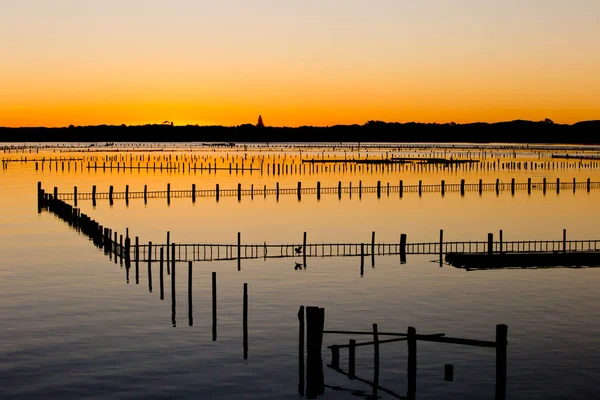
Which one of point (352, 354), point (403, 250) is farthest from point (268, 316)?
point (403, 250)

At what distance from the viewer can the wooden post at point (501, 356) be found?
79.3 feet

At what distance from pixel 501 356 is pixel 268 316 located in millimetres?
19785

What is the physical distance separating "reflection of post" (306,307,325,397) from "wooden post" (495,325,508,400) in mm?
5763

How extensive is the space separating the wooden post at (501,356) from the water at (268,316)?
558cm

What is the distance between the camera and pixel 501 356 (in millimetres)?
24547

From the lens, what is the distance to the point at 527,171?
193750mm

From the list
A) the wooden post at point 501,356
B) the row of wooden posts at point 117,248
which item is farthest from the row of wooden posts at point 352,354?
the row of wooden posts at point 117,248

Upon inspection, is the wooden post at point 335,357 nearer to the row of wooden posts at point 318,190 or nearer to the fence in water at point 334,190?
the row of wooden posts at point 318,190

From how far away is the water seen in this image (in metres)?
31.9

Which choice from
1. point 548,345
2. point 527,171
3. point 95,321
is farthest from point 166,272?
point 527,171

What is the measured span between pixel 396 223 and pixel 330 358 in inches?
2133

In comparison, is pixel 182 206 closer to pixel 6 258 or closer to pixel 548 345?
pixel 6 258

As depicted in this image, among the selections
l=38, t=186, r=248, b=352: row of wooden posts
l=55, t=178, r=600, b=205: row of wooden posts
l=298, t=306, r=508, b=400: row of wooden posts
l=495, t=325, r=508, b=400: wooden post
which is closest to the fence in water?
l=55, t=178, r=600, b=205: row of wooden posts

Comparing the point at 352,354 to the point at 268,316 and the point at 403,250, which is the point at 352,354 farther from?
the point at 403,250
